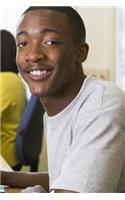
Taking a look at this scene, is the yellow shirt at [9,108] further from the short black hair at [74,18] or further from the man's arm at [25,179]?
the short black hair at [74,18]

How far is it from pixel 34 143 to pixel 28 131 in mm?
84

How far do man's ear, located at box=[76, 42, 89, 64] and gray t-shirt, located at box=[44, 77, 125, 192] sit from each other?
0.04 meters

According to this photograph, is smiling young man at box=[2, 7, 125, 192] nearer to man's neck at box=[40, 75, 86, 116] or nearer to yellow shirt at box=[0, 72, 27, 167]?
man's neck at box=[40, 75, 86, 116]

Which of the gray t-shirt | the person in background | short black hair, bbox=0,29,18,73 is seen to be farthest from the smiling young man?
the person in background

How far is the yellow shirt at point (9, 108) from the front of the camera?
3.28 ft

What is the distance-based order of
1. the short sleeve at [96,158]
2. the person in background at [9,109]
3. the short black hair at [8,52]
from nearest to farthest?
the short sleeve at [96,158]
the short black hair at [8,52]
the person in background at [9,109]

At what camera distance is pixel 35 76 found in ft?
1.41

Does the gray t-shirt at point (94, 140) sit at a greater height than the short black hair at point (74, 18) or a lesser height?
lesser

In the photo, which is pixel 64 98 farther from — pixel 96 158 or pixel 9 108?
pixel 9 108

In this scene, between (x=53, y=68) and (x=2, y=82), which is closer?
(x=53, y=68)

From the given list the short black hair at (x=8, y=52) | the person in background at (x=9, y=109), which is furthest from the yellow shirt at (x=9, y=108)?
the short black hair at (x=8, y=52)

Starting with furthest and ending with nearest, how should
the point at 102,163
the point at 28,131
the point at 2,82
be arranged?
the point at 28,131 → the point at 2,82 → the point at 102,163

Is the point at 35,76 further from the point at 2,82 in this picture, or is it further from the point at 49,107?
the point at 2,82
